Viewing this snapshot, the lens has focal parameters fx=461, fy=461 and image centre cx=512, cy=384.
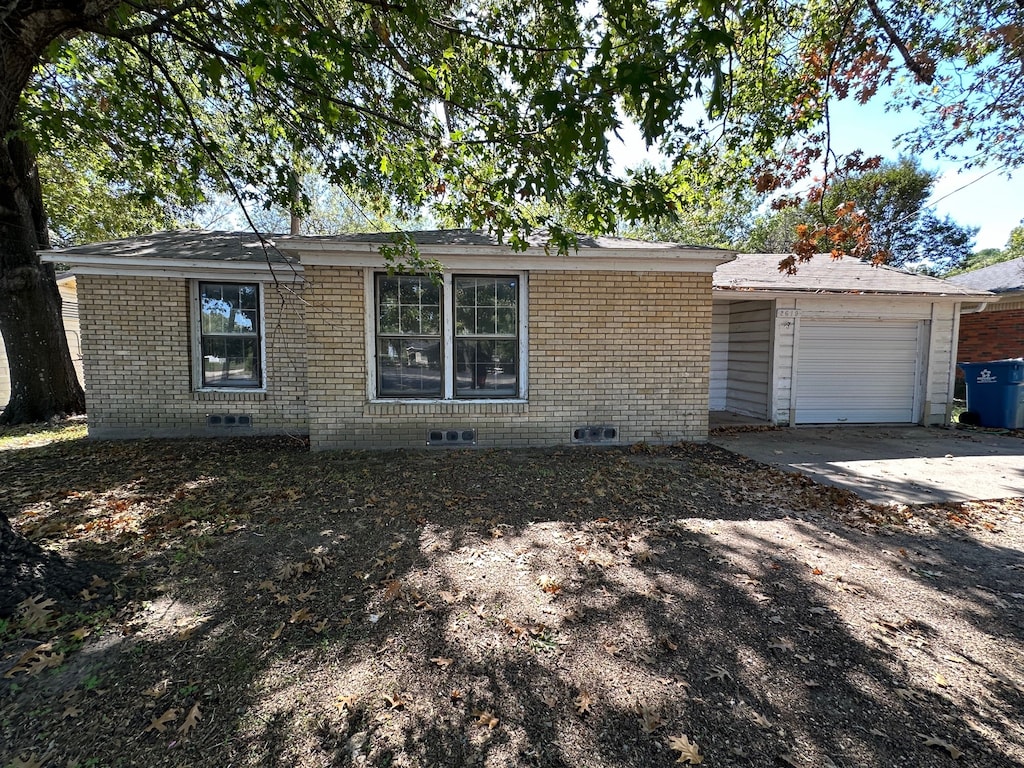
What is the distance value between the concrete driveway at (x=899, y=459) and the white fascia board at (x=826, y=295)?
2.48 m

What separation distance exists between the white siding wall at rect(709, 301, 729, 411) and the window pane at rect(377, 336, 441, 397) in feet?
22.2

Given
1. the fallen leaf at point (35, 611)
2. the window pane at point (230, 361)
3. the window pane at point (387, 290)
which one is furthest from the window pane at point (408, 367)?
the fallen leaf at point (35, 611)

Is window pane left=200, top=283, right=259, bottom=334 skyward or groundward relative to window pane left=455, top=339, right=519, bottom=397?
skyward

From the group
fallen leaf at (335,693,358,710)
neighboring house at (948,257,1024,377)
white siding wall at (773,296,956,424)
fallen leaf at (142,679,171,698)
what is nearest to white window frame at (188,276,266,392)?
fallen leaf at (142,679,171,698)

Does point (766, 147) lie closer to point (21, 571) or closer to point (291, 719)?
point (291, 719)

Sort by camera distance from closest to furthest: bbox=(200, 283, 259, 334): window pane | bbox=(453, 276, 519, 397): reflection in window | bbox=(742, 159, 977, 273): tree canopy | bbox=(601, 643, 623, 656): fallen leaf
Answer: bbox=(601, 643, 623, 656): fallen leaf, bbox=(453, 276, 519, 397): reflection in window, bbox=(200, 283, 259, 334): window pane, bbox=(742, 159, 977, 273): tree canopy

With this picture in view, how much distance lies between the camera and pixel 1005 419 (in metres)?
8.84

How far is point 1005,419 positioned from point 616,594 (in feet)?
34.6

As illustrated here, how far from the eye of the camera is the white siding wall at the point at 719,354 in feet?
34.2

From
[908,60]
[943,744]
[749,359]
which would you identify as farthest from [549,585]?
[749,359]

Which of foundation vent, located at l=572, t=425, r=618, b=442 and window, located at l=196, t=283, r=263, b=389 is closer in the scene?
foundation vent, located at l=572, t=425, r=618, b=442

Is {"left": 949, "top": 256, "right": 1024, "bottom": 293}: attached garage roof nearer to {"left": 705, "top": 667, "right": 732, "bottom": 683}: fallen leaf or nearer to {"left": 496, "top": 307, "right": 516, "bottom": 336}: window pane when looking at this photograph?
{"left": 496, "top": 307, "right": 516, "bottom": 336}: window pane

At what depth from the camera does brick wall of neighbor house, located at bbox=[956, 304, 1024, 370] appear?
12180 millimetres

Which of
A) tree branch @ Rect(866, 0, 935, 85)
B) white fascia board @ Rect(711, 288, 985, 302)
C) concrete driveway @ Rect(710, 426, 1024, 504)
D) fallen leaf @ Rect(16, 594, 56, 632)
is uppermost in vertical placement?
tree branch @ Rect(866, 0, 935, 85)
